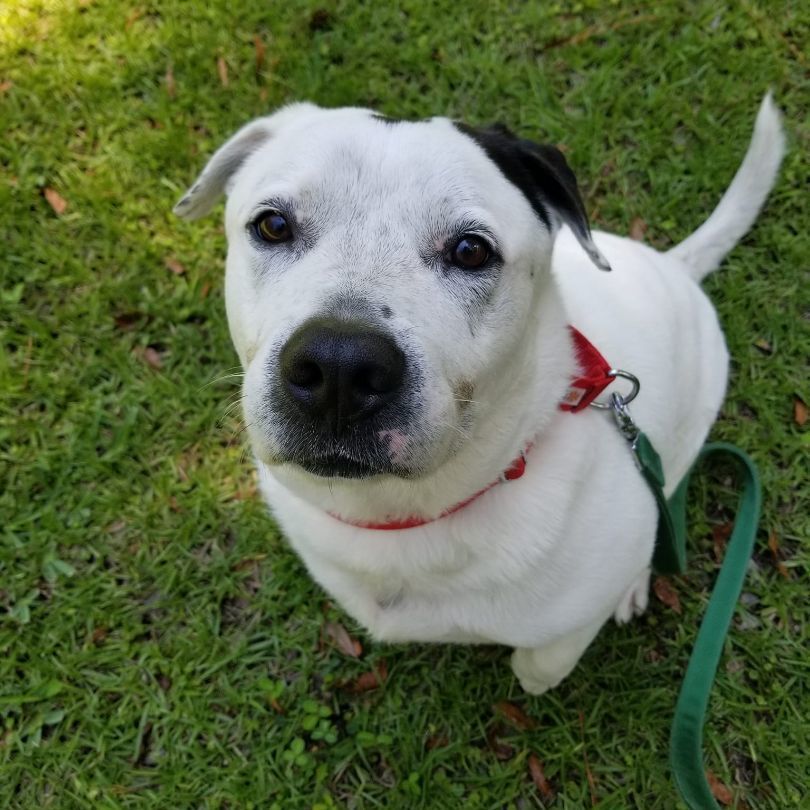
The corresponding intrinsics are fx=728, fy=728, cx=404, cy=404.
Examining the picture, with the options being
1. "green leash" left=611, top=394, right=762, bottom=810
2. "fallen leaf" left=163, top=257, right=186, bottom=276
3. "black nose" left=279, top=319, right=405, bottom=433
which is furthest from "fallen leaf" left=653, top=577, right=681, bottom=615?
"fallen leaf" left=163, top=257, right=186, bottom=276

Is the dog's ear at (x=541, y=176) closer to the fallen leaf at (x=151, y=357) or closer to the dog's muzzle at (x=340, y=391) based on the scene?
the dog's muzzle at (x=340, y=391)

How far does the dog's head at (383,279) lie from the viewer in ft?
5.99

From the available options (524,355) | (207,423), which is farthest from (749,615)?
(207,423)

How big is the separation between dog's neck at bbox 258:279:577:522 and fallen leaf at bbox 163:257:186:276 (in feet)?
A: 8.02

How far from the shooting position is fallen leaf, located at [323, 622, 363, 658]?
361cm

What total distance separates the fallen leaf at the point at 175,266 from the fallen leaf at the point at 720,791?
3871mm

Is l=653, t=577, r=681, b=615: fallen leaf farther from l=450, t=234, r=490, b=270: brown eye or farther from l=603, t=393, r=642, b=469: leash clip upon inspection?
l=450, t=234, r=490, b=270: brown eye

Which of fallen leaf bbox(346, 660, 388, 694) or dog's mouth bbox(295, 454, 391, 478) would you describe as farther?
fallen leaf bbox(346, 660, 388, 694)

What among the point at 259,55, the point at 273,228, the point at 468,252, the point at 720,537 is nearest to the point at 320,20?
the point at 259,55

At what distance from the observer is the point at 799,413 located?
13.1 feet

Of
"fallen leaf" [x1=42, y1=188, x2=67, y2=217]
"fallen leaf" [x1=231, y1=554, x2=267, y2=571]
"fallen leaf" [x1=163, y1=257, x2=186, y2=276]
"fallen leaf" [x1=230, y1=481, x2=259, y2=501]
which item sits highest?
"fallen leaf" [x1=42, y1=188, x2=67, y2=217]

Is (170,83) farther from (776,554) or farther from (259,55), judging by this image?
(776,554)

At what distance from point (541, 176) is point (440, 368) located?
2.97 ft

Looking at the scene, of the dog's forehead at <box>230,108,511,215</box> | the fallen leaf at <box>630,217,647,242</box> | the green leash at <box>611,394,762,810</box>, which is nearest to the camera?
the dog's forehead at <box>230,108,511,215</box>
